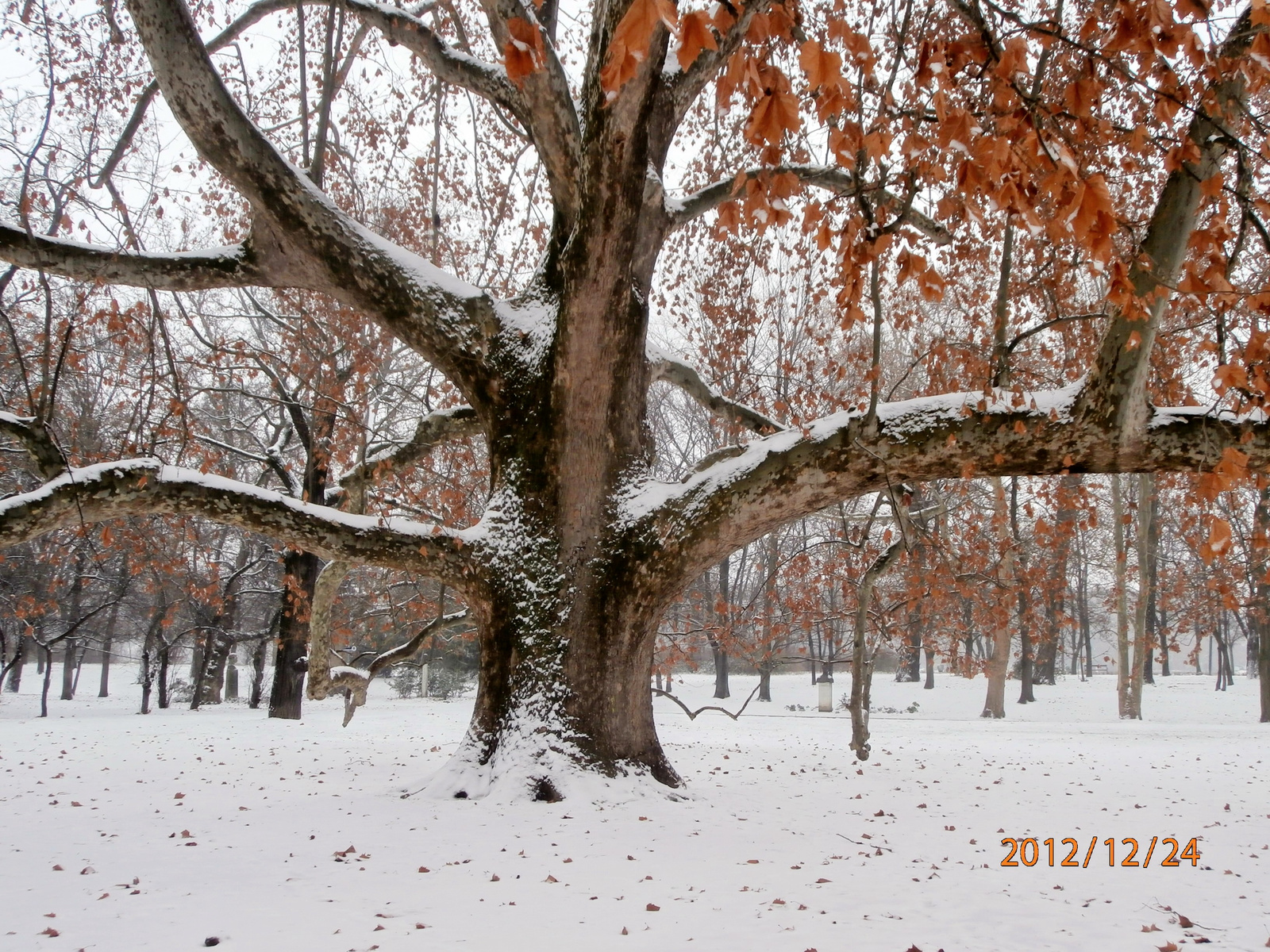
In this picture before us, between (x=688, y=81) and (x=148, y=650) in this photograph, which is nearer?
(x=688, y=81)

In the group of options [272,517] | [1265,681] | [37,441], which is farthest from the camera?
[1265,681]

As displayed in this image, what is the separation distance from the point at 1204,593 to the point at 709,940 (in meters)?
19.4

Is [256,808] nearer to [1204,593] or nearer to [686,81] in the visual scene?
[686,81]

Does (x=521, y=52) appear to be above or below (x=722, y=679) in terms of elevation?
above

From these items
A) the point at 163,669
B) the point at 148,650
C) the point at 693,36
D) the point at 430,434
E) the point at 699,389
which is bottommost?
the point at 163,669

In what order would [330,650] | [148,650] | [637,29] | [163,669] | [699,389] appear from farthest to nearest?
1. [163,669]
2. [148,650]
3. [330,650]
4. [699,389]
5. [637,29]

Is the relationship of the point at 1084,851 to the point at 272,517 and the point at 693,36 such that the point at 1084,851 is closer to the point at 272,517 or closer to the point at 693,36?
the point at 693,36

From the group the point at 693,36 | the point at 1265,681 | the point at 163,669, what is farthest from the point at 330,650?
the point at 1265,681

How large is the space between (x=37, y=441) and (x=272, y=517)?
64.6 inches

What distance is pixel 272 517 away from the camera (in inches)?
235

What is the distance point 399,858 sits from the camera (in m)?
4.14

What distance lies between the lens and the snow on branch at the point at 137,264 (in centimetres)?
534

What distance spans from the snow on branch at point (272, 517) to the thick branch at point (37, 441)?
12 cm

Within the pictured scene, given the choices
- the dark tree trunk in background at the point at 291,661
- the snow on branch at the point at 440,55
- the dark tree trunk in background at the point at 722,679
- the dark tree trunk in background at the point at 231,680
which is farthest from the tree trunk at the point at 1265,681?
the dark tree trunk in background at the point at 231,680
